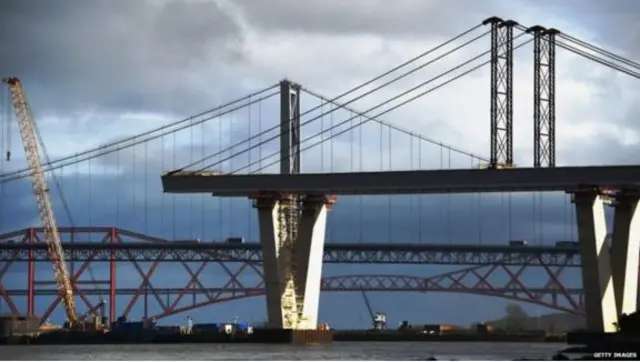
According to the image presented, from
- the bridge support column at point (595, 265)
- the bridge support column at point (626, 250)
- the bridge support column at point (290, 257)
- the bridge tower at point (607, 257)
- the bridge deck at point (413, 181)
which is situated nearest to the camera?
the bridge deck at point (413, 181)

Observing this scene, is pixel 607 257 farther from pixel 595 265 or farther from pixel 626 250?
pixel 595 265

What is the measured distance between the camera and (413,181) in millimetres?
147125

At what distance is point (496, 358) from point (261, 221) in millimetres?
36074

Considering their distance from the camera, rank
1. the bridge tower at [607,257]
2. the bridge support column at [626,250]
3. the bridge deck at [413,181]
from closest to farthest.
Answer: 1. the bridge deck at [413,181]
2. the bridge tower at [607,257]
3. the bridge support column at [626,250]

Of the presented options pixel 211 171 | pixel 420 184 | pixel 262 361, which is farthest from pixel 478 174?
pixel 262 361

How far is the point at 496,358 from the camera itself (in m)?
125

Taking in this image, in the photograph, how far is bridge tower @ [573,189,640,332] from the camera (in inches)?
5605

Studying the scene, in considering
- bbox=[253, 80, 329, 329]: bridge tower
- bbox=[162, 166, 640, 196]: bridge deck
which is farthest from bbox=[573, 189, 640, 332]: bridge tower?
bbox=[253, 80, 329, 329]: bridge tower

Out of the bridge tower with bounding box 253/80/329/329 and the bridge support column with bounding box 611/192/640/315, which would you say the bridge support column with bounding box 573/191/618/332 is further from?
the bridge tower with bounding box 253/80/329/329

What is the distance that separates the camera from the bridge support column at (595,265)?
142125 millimetres

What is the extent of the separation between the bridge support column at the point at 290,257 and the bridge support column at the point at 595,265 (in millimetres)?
25348

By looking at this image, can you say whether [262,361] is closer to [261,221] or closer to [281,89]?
[261,221]

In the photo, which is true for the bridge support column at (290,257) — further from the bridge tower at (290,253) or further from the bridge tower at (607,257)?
the bridge tower at (607,257)

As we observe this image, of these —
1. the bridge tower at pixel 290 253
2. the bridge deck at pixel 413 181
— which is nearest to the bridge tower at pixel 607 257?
the bridge deck at pixel 413 181
